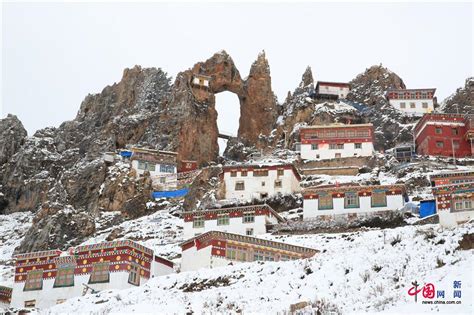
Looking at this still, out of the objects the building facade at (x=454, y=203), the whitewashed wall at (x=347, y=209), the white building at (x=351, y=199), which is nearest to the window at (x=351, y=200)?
the white building at (x=351, y=199)

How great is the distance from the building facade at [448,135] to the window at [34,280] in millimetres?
62431

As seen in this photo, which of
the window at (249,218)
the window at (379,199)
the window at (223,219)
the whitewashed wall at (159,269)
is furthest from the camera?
the window at (379,199)

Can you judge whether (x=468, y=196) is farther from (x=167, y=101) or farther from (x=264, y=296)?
(x=167, y=101)

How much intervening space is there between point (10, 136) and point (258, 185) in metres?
59.2

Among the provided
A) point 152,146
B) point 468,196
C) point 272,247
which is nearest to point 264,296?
point 272,247

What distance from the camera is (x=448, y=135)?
329 feet

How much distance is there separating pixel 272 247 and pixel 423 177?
32.3 m

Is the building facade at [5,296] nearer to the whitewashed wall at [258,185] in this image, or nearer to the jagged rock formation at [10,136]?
the whitewashed wall at [258,185]

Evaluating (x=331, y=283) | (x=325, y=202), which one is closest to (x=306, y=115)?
(x=325, y=202)

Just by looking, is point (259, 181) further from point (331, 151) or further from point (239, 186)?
point (331, 151)

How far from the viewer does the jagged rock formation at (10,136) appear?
12162 cm

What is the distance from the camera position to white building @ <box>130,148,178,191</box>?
99.3 meters

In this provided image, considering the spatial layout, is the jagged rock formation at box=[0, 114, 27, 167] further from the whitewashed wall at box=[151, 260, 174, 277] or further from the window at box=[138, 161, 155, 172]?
the whitewashed wall at box=[151, 260, 174, 277]

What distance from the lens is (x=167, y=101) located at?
4754 inches
